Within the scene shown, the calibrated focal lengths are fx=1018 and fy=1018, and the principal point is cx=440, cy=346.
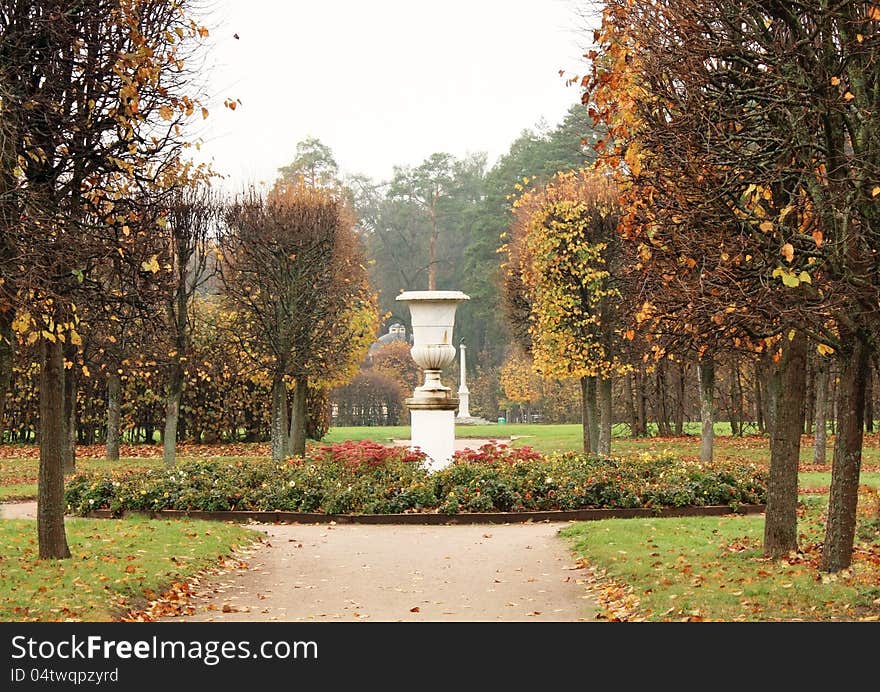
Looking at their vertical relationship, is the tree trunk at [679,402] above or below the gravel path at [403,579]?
above

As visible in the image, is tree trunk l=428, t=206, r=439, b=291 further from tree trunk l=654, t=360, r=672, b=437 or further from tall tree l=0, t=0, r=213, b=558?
tall tree l=0, t=0, r=213, b=558

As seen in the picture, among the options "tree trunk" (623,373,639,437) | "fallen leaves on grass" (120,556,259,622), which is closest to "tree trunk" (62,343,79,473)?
"fallen leaves on grass" (120,556,259,622)

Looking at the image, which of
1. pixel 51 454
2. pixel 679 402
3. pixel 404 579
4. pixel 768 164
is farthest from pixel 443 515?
pixel 679 402

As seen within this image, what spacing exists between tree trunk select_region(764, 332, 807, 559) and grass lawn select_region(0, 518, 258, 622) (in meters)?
5.29

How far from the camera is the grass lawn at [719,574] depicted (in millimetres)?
7188

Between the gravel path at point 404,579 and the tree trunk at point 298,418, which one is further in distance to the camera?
the tree trunk at point 298,418

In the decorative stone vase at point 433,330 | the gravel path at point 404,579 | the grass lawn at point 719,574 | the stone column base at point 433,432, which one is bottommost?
the gravel path at point 404,579

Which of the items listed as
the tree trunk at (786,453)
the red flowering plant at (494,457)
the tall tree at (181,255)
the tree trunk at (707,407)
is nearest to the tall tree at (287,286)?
the tall tree at (181,255)

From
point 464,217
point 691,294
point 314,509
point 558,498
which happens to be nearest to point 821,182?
point 691,294

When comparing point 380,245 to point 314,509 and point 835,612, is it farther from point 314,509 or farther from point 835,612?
point 835,612

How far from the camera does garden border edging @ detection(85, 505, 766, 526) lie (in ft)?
44.4

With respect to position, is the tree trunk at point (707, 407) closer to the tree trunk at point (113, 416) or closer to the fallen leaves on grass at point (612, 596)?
the fallen leaves on grass at point (612, 596)

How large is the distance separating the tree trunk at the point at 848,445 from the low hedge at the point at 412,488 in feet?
18.9

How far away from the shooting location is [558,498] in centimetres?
1388
